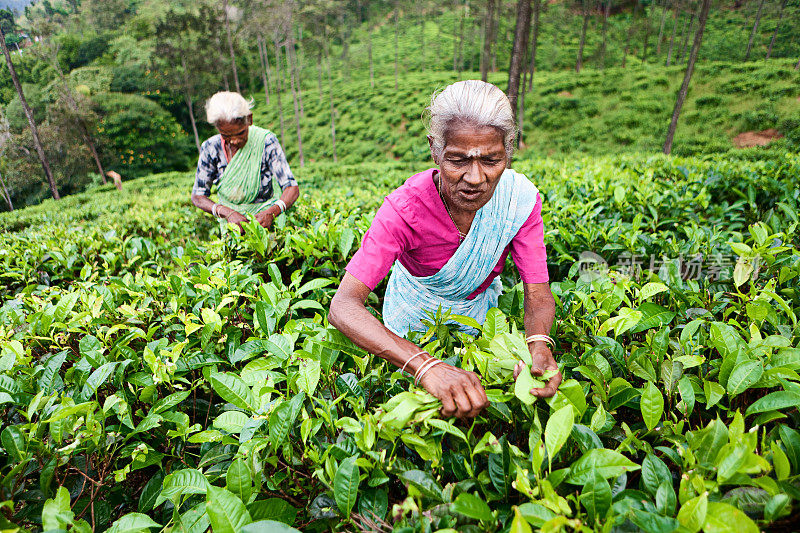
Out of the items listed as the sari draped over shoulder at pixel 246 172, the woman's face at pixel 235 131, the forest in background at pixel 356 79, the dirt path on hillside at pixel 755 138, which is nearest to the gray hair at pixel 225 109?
the woman's face at pixel 235 131

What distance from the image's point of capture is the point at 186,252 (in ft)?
9.16

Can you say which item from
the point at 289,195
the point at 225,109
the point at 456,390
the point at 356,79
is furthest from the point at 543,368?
the point at 356,79

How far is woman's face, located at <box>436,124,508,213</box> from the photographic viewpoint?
5.01ft

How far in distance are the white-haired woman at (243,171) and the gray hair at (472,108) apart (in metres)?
2.10

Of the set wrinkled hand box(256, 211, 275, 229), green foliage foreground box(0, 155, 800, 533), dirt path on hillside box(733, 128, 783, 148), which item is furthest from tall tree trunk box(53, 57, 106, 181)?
dirt path on hillside box(733, 128, 783, 148)

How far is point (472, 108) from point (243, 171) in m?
2.69

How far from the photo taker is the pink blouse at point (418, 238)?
5.53 feet

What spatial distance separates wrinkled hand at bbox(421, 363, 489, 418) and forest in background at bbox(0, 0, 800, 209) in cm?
1934

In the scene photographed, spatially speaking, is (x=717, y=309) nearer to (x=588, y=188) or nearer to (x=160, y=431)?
(x=160, y=431)

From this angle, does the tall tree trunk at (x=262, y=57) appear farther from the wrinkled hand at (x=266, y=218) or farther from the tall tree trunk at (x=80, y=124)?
the wrinkled hand at (x=266, y=218)

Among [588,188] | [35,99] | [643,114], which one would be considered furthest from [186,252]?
[35,99]

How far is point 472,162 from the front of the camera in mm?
1566

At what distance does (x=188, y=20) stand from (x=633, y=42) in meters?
36.6

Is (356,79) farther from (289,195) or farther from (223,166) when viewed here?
(289,195)
